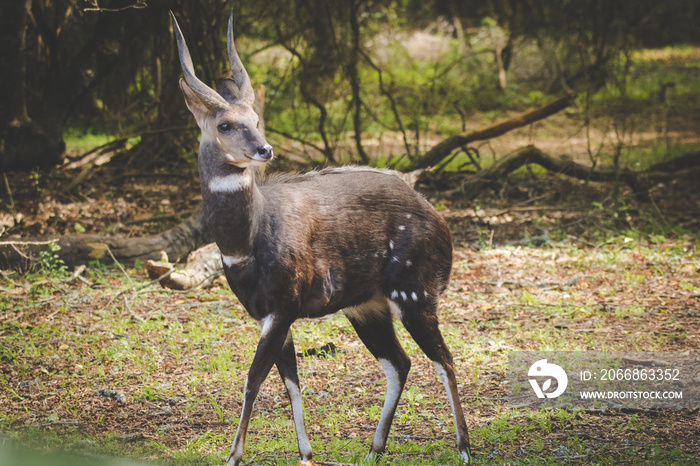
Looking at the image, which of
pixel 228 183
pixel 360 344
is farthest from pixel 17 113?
pixel 228 183

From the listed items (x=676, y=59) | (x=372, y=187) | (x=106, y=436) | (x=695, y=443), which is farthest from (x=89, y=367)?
(x=676, y=59)

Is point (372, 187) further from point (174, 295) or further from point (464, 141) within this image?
point (464, 141)

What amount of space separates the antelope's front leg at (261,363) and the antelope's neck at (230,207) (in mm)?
375

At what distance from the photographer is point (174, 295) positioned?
23.4 ft

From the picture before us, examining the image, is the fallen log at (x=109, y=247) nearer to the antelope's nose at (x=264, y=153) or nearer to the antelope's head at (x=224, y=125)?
the antelope's head at (x=224, y=125)

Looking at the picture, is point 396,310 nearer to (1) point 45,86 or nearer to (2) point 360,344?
(2) point 360,344

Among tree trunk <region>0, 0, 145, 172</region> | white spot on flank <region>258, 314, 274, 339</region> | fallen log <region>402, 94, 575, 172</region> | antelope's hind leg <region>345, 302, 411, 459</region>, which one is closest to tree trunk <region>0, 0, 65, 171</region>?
tree trunk <region>0, 0, 145, 172</region>

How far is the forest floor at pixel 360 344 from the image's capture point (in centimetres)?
437

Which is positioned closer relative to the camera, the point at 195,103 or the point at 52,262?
the point at 195,103

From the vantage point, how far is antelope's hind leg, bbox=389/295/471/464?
4.08 meters

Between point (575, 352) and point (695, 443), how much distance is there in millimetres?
1434

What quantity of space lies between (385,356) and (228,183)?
138 cm

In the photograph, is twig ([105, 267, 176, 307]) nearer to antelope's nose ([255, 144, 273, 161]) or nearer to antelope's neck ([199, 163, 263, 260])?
antelope's neck ([199, 163, 263, 260])

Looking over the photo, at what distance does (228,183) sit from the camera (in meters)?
3.68
